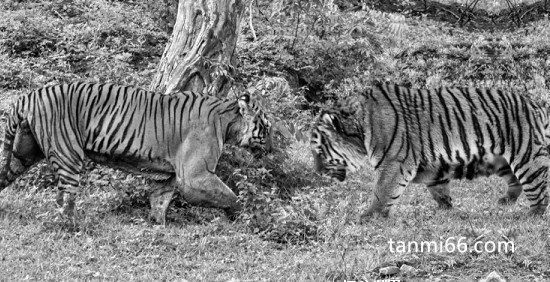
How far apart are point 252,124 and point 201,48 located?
148cm

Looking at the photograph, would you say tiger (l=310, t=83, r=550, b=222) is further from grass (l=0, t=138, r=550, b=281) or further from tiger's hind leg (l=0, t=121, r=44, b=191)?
tiger's hind leg (l=0, t=121, r=44, b=191)

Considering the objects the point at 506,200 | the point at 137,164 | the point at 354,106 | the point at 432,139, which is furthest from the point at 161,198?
the point at 506,200

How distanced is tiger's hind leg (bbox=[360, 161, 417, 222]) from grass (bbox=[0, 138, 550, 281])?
0.14m

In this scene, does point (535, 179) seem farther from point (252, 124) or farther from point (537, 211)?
point (252, 124)

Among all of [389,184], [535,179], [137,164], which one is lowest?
[137,164]

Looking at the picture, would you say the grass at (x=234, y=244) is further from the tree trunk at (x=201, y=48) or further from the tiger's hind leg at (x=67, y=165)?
the tree trunk at (x=201, y=48)

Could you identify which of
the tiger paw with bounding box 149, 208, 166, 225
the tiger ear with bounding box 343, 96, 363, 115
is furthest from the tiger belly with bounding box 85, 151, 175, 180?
the tiger ear with bounding box 343, 96, 363, 115

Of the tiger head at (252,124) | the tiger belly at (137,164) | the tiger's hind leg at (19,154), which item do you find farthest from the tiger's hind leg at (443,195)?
the tiger's hind leg at (19,154)

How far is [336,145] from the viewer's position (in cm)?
784

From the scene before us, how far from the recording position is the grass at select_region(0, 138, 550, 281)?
6074 millimetres

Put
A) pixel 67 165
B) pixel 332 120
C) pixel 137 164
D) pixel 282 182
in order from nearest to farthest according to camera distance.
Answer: pixel 67 165, pixel 137 164, pixel 332 120, pixel 282 182

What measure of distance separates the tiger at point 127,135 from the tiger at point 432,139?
880 millimetres

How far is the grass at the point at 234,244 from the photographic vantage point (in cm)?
607

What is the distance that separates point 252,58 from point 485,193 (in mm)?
5090
